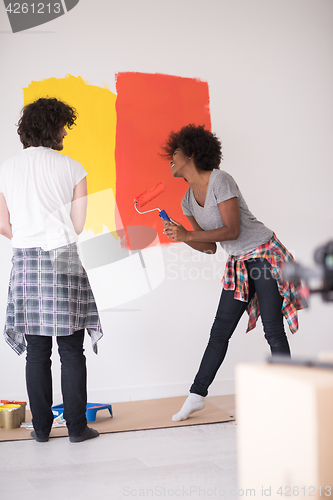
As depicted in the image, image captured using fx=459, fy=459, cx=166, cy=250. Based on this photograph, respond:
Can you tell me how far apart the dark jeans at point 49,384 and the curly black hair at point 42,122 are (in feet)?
2.40

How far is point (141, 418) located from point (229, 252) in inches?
31.8

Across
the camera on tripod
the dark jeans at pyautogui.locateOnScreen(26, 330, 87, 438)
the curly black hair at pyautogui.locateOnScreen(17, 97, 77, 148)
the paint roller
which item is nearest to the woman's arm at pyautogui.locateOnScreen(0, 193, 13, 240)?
the curly black hair at pyautogui.locateOnScreen(17, 97, 77, 148)

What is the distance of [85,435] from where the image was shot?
170cm

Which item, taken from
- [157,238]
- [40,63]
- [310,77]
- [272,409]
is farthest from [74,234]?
[310,77]

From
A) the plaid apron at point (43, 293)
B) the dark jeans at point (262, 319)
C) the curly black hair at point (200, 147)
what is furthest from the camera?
the curly black hair at point (200, 147)

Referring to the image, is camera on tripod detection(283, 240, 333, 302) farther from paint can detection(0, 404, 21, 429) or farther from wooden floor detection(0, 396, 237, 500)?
paint can detection(0, 404, 21, 429)

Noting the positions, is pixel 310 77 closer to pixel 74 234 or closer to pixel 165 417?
pixel 74 234

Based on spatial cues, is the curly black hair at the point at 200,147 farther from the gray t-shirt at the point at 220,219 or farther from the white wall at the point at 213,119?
the white wall at the point at 213,119

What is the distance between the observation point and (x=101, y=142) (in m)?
2.34

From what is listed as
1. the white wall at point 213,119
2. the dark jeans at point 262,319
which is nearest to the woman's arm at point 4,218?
the white wall at point 213,119

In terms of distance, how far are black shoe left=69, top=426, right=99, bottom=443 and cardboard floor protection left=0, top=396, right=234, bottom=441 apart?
64 mm

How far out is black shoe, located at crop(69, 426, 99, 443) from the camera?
1685mm

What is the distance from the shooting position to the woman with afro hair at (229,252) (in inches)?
71.9

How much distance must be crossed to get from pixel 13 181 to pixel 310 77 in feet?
→ 6.06
